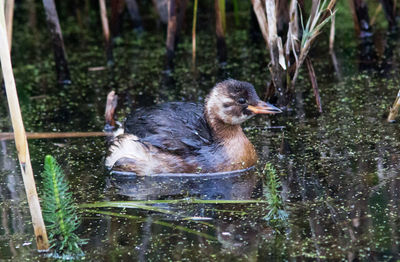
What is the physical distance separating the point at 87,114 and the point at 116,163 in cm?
141

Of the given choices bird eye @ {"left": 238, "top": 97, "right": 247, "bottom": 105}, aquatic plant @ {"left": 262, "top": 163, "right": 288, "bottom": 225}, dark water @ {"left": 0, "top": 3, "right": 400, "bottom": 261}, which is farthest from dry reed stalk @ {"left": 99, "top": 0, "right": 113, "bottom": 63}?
aquatic plant @ {"left": 262, "top": 163, "right": 288, "bottom": 225}

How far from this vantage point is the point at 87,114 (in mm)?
6973

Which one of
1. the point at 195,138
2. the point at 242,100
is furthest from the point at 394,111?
the point at 195,138

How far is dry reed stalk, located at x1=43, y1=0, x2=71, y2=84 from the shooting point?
7336mm

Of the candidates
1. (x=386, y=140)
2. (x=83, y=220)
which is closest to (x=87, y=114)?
(x=83, y=220)

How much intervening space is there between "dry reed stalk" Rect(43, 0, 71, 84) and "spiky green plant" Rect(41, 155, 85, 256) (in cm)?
369

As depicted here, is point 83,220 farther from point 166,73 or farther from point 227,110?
point 166,73

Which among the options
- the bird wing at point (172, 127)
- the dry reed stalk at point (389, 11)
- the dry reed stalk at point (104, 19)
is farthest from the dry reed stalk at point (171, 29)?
the dry reed stalk at point (389, 11)

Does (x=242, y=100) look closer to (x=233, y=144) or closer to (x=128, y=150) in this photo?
(x=233, y=144)

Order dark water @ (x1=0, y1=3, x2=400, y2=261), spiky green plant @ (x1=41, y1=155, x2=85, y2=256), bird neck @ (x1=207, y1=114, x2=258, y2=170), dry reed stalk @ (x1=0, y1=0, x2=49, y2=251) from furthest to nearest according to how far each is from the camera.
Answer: bird neck @ (x1=207, y1=114, x2=258, y2=170)
dark water @ (x1=0, y1=3, x2=400, y2=261)
spiky green plant @ (x1=41, y1=155, x2=85, y2=256)
dry reed stalk @ (x1=0, y1=0, x2=49, y2=251)

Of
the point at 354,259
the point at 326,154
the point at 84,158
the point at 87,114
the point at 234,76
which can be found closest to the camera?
the point at 354,259

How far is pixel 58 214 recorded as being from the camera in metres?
3.94

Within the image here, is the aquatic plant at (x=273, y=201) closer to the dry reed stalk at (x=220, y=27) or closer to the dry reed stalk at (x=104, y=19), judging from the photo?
the dry reed stalk at (x=220, y=27)

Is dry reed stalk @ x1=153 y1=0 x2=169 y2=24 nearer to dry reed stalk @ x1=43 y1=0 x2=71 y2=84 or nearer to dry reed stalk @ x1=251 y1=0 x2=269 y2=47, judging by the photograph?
dry reed stalk @ x1=43 y1=0 x2=71 y2=84
